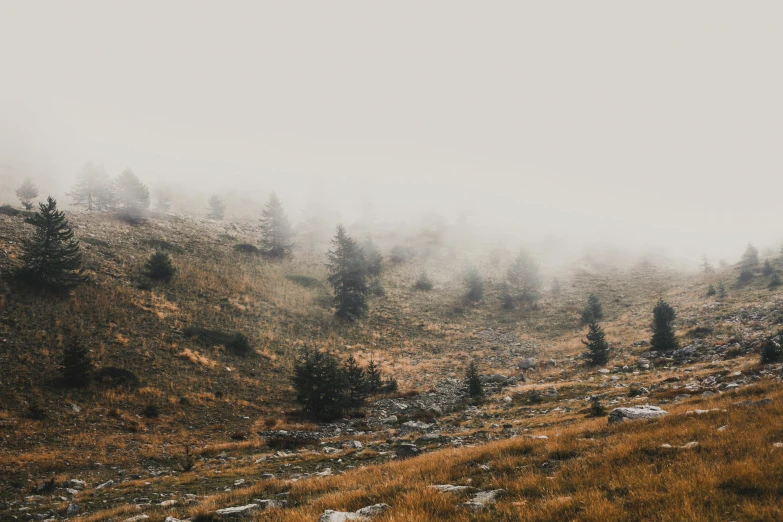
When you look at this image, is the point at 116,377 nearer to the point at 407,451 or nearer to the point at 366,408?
the point at 366,408

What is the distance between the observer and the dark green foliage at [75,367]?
19656 mm

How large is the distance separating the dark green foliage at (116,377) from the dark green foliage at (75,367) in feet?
2.72

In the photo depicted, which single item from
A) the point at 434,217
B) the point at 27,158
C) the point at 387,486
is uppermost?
the point at 27,158

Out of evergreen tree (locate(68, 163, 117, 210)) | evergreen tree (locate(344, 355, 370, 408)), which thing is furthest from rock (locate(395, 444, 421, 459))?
evergreen tree (locate(68, 163, 117, 210))

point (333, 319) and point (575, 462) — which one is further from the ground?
point (575, 462)

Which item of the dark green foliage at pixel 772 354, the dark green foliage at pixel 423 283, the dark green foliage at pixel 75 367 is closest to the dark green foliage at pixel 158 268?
the dark green foliage at pixel 75 367

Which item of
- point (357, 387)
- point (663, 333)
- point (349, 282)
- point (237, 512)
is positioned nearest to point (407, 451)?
point (237, 512)

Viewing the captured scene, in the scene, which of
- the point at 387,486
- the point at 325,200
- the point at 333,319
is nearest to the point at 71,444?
the point at 387,486

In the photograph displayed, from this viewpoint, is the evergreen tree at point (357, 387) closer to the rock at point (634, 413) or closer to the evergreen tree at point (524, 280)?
the rock at point (634, 413)

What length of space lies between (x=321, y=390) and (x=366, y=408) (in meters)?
4.40

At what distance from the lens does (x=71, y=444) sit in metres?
15.8

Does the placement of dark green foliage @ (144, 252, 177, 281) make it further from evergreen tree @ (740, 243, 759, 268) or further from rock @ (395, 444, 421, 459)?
evergreen tree @ (740, 243, 759, 268)

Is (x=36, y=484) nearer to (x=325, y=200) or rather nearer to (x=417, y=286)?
(x=417, y=286)

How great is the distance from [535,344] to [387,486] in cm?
4193
